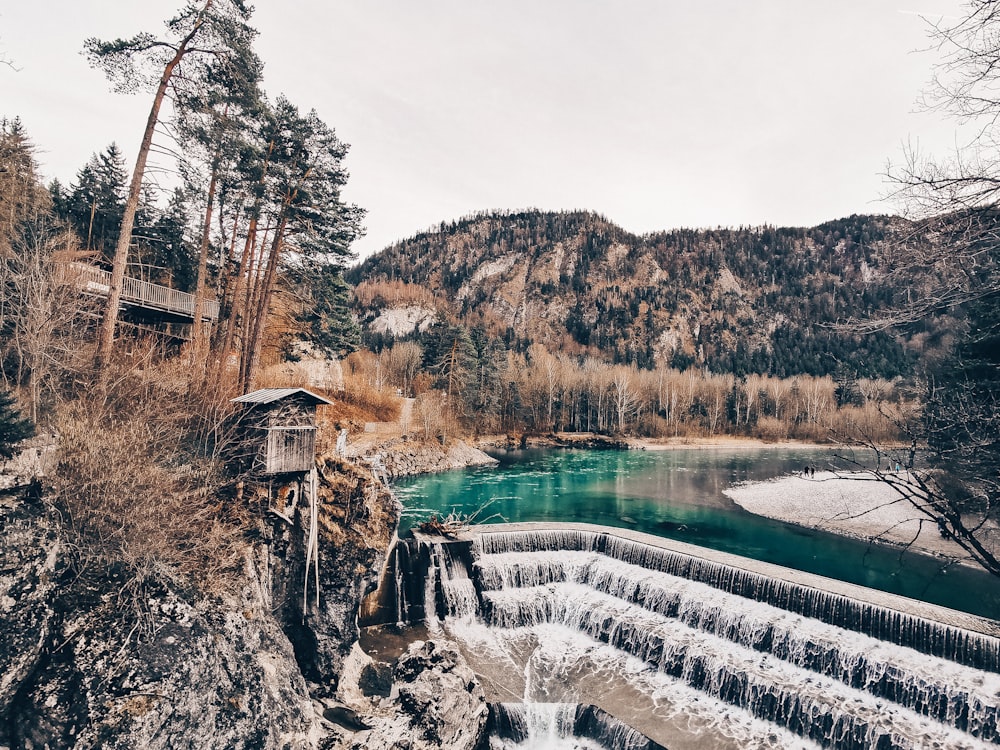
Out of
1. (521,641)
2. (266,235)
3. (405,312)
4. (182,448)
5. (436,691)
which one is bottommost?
(521,641)

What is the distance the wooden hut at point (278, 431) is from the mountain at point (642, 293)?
372 feet

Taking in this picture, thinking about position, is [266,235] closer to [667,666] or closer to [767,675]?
[667,666]

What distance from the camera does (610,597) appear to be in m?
17.5

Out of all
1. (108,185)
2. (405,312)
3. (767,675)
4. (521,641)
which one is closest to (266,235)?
(521,641)

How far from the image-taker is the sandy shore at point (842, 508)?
2302 centimetres

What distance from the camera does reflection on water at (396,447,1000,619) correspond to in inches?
734

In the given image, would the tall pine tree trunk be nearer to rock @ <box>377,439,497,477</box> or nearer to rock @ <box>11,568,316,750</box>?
rock @ <box>11,568,316,750</box>

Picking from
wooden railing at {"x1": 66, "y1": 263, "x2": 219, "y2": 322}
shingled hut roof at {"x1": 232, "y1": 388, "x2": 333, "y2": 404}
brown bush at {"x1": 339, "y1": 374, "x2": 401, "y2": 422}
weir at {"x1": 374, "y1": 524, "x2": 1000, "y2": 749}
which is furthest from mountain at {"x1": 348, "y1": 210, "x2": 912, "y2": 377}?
shingled hut roof at {"x1": 232, "y1": 388, "x2": 333, "y2": 404}

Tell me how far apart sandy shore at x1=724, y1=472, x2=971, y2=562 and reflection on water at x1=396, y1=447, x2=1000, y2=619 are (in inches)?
39.3

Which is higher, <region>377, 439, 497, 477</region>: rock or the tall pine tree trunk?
the tall pine tree trunk

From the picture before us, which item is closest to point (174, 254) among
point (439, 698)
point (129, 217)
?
point (129, 217)

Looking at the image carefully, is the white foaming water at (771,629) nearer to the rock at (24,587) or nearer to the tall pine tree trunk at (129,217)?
the rock at (24,587)

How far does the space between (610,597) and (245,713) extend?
12.1 meters

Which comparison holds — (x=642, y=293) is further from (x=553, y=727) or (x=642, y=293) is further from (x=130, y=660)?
(x=130, y=660)
